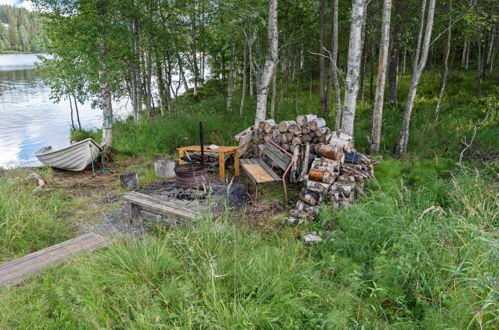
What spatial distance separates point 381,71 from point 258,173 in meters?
4.08

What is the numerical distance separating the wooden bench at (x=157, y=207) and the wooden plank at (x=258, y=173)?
135cm

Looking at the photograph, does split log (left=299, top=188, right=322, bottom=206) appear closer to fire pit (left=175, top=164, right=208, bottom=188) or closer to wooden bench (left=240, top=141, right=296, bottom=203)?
wooden bench (left=240, top=141, right=296, bottom=203)

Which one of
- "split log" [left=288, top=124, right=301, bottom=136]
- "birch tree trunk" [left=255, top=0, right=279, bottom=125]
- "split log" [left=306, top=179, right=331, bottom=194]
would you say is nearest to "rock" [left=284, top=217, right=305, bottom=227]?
"split log" [left=306, top=179, right=331, bottom=194]

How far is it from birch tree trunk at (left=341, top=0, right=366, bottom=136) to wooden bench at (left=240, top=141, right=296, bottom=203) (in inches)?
69.5

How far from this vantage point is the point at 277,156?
20.3 feet

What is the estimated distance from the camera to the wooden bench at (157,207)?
13.6ft

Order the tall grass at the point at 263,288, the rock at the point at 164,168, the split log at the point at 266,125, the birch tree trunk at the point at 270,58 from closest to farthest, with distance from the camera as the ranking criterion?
the tall grass at the point at 263,288 < the rock at the point at 164,168 < the split log at the point at 266,125 < the birch tree trunk at the point at 270,58

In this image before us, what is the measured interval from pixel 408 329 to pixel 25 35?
380ft

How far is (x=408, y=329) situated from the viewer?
2275 millimetres

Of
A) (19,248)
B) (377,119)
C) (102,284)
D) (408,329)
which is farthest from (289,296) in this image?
(377,119)

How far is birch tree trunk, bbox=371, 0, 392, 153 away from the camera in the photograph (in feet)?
22.2

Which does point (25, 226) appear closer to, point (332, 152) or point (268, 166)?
point (268, 166)

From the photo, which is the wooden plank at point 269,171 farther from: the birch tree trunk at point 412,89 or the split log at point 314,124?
the birch tree trunk at point 412,89

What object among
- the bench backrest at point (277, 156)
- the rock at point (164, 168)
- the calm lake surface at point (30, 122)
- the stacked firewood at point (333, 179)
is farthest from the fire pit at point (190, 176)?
the calm lake surface at point (30, 122)
